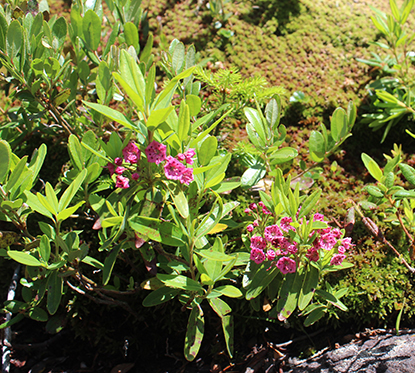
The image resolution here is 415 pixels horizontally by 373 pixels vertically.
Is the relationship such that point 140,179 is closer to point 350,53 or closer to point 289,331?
point 289,331

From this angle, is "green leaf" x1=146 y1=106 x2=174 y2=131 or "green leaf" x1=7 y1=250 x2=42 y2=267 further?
"green leaf" x1=7 y1=250 x2=42 y2=267

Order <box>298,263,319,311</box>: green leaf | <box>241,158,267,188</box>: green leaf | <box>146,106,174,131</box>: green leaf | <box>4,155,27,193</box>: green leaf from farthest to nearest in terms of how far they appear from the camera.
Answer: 1. <box>241,158,267,188</box>: green leaf
2. <box>298,263,319,311</box>: green leaf
3. <box>4,155,27,193</box>: green leaf
4. <box>146,106,174,131</box>: green leaf

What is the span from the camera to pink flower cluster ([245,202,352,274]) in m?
1.39

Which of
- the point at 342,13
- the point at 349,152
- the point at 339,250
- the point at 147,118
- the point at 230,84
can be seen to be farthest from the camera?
the point at 342,13

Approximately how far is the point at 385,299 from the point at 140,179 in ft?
4.69

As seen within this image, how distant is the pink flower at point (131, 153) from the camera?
1.20 m

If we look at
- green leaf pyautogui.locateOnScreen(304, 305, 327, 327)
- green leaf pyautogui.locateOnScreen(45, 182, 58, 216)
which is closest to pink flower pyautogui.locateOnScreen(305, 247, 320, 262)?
green leaf pyautogui.locateOnScreen(304, 305, 327, 327)

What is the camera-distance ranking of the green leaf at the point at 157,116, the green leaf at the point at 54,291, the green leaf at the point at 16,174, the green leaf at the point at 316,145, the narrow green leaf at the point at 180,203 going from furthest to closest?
the green leaf at the point at 316,145 → the green leaf at the point at 54,291 → the green leaf at the point at 16,174 → the narrow green leaf at the point at 180,203 → the green leaf at the point at 157,116

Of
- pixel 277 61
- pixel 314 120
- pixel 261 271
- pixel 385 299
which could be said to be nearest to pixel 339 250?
pixel 261 271

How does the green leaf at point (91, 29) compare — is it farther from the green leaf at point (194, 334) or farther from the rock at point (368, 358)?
the rock at point (368, 358)

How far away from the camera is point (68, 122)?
6.45 ft

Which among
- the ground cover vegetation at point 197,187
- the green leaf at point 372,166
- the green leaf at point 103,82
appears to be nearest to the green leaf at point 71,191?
the ground cover vegetation at point 197,187

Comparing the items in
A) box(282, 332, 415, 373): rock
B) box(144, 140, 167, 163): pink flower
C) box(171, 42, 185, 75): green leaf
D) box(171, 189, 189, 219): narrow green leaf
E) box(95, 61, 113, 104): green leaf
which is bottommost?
box(282, 332, 415, 373): rock

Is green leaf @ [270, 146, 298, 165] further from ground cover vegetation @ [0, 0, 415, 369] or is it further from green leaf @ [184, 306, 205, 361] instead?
green leaf @ [184, 306, 205, 361]
